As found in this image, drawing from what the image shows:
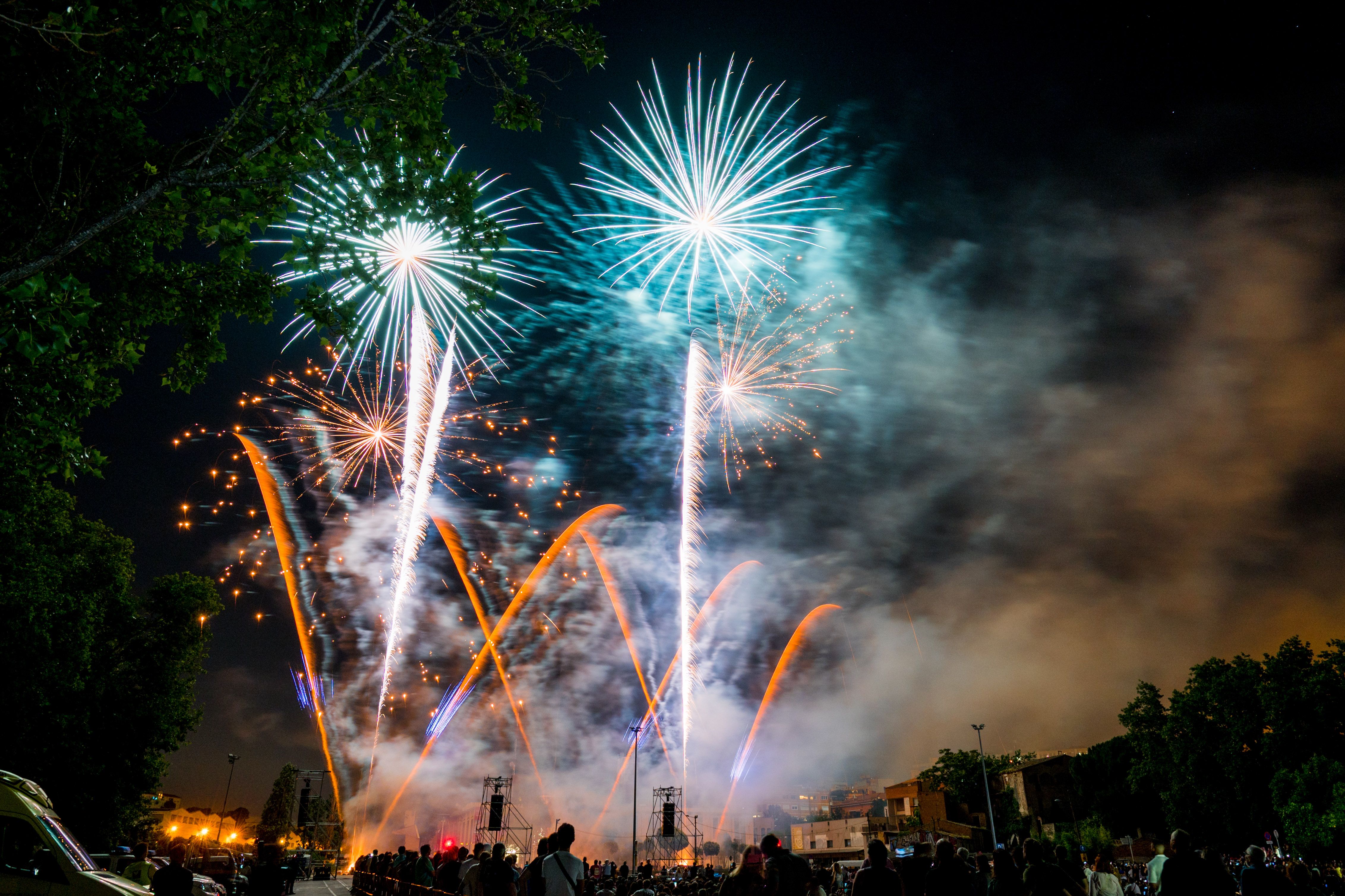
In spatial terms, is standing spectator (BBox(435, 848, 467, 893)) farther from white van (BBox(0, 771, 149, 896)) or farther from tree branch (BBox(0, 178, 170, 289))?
tree branch (BBox(0, 178, 170, 289))

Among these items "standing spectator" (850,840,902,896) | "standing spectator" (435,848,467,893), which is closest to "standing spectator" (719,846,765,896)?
"standing spectator" (850,840,902,896)

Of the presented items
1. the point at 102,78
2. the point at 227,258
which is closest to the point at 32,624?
the point at 227,258

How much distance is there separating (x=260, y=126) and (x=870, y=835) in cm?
9746

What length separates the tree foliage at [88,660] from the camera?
736 inches

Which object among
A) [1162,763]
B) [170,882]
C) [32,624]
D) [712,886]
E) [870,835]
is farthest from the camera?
[870,835]

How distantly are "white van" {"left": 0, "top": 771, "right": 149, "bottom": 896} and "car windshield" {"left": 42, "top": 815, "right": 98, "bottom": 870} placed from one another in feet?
0.04

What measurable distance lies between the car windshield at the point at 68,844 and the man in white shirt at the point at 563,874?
552cm

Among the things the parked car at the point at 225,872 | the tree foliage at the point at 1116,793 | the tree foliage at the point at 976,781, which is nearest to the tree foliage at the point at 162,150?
the parked car at the point at 225,872

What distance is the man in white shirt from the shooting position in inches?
257

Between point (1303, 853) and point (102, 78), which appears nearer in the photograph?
point (102, 78)

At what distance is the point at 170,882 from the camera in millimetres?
6441

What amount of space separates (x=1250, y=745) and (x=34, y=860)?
56.2m

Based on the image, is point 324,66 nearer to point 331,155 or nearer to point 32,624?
point 331,155

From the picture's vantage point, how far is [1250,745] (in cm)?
4162
